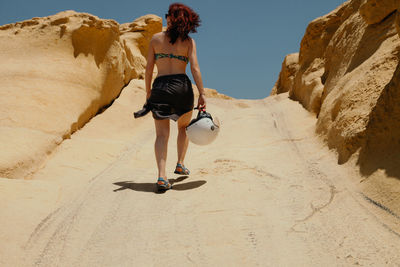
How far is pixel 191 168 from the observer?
4211 millimetres

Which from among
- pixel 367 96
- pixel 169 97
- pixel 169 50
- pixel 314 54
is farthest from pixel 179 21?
pixel 314 54

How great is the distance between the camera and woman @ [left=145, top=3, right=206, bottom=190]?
134 inches

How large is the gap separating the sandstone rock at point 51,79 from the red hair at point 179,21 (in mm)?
2126

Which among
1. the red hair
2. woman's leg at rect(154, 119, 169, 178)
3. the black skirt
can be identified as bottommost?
woman's leg at rect(154, 119, 169, 178)

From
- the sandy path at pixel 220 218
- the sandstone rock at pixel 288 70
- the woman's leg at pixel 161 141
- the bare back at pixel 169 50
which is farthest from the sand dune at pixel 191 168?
the sandstone rock at pixel 288 70

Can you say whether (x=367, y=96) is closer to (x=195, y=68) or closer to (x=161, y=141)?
(x=195, y=68)

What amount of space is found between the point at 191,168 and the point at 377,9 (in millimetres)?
3327

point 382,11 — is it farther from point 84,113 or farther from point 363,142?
point 84,113

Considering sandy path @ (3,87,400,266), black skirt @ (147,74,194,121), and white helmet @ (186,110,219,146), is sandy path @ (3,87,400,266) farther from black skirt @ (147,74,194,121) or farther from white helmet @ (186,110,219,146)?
black skirt @ (147,74,194,121)

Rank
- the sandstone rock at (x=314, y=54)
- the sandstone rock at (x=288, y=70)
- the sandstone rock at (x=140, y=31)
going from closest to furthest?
the sandstone rock at (x=314, y=54), the sandstone rock at (x=140, y=31), the sandstone rock at (x=288, y=70)

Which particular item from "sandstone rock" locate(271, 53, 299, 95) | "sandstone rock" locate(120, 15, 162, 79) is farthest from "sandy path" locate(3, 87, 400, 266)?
"sandstone rock" locate(271, 53, 299, 95)

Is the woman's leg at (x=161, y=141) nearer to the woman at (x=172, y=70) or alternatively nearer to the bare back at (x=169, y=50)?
the woman at (x=172, y=70)

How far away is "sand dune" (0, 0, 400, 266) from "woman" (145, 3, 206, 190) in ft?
2.15

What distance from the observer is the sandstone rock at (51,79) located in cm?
434
